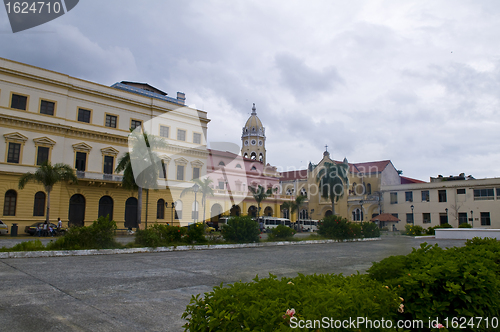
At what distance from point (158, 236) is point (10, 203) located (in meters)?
20.2

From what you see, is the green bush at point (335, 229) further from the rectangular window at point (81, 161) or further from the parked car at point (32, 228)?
the rectangular window at point (81, 161)

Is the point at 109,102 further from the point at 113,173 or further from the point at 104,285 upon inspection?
the point at 104,285

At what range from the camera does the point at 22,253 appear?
12.8m

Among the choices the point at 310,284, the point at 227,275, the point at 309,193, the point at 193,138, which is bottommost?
the point at 227,275

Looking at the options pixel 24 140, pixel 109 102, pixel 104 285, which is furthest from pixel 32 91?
pixel 104 285

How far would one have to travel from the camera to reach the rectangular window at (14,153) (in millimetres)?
29913

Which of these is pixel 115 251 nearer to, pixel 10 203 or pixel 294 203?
pixel 10 203

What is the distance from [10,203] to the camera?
29.5 meters

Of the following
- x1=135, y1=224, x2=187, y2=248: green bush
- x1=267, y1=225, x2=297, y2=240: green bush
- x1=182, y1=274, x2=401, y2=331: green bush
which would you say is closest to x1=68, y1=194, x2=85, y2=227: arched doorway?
x1=135, y1=224, x2=187, y2=248: green bush

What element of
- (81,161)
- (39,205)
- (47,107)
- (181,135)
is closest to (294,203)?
(181,135)

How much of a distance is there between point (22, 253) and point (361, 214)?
52538 millimetres

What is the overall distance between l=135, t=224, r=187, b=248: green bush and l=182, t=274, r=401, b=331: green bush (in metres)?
14.2

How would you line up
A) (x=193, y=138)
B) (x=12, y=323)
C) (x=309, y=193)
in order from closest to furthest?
(x=12, y=323)
(x=193, y=138)
(x=309, y=193)

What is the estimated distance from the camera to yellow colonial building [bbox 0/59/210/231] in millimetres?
30000
